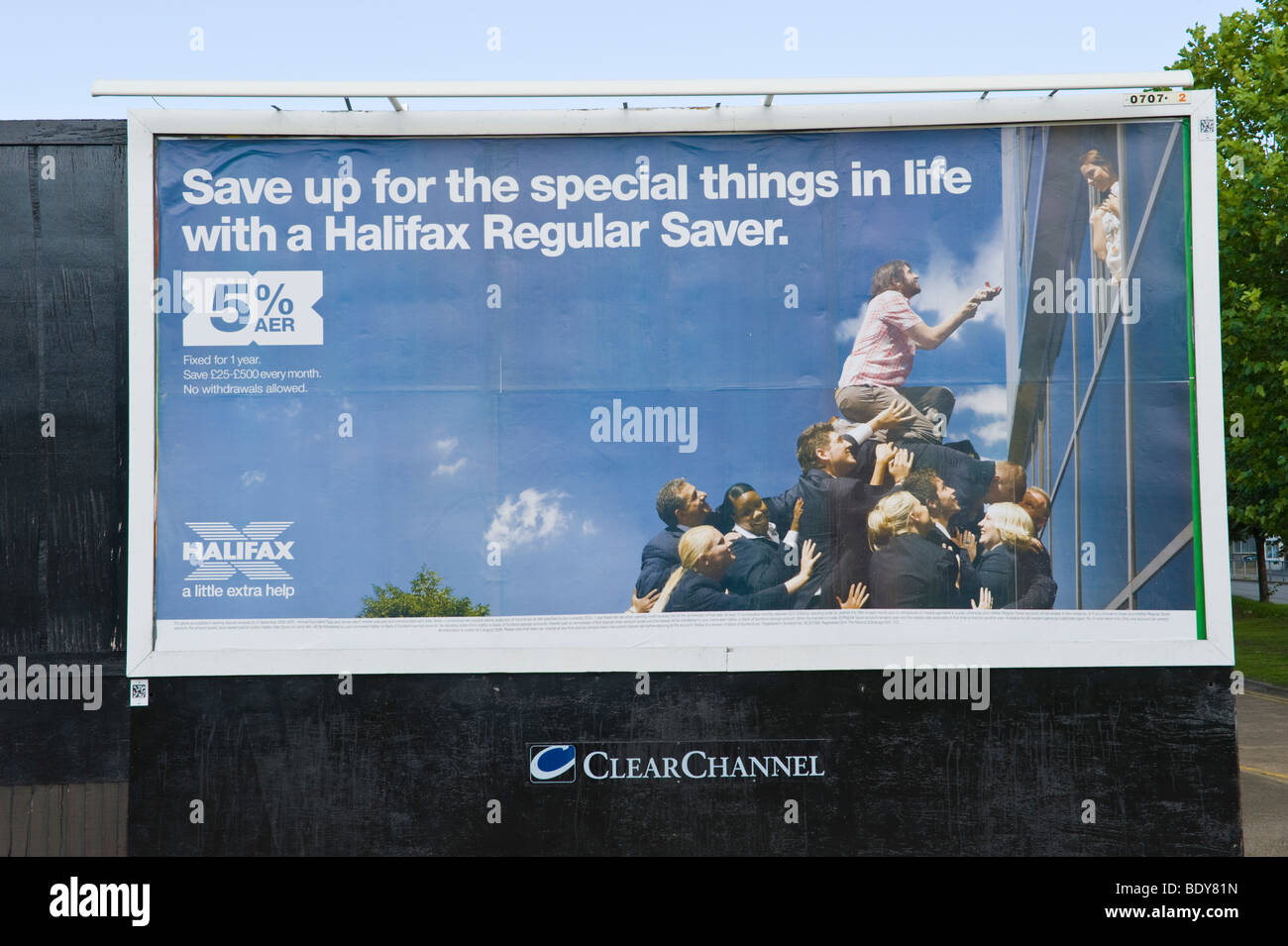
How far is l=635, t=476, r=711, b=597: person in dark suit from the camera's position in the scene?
6.03 meters

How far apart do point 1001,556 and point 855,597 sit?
879mm

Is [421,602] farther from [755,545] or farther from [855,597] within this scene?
[855,597]

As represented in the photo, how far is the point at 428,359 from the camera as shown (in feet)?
19.9

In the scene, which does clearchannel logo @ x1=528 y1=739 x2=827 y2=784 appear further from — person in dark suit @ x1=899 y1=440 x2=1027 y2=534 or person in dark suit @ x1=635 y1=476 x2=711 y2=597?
person in dark suit @ x1=899 y1=440 x2=1027 y2=534

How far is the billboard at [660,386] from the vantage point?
5.99 metres

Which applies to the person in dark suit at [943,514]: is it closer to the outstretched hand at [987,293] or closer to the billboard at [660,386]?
the billboard at [660,386]

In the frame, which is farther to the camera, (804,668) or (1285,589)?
(1285,589)

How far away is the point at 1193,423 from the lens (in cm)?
597

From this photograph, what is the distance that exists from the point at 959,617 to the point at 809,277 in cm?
217

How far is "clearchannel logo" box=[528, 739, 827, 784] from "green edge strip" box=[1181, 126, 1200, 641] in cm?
230

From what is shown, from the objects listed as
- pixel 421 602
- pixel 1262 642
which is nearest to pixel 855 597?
pixel 421 602

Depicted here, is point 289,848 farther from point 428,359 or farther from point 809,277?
point 809,277

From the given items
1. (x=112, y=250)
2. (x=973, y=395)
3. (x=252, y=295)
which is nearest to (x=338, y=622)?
(x=252, y=295)

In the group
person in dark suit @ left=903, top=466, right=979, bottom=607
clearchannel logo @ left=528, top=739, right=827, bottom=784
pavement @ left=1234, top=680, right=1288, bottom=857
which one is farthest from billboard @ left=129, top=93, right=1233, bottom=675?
pavement @ left=1234, top=680, right=1288, bottom=857
